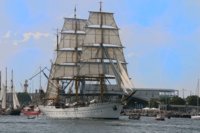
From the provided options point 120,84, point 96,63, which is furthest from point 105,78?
point 120,84

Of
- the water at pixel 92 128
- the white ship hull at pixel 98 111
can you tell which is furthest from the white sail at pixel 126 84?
the water at pixel 92 128

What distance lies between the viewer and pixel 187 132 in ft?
396

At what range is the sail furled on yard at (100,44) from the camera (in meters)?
184

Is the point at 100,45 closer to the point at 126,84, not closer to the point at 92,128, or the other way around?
the point at 126,84

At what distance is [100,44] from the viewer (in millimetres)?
184625

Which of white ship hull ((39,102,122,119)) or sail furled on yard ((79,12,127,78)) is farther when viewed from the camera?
sail furled on yard ((79,12,127,78))

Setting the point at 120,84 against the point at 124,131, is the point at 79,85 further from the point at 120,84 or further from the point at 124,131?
the point at 124,131

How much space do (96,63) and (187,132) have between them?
67813 mm

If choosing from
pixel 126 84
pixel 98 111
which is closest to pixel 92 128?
pixel 126 84

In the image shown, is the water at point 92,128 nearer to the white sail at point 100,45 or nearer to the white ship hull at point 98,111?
the white ship hull at point 98,111

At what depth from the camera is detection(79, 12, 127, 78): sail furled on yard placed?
18350 centimetres

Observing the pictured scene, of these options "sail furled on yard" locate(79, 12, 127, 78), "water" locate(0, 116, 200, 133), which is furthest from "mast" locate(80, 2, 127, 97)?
"water" locate(0, 116, 200, 133)

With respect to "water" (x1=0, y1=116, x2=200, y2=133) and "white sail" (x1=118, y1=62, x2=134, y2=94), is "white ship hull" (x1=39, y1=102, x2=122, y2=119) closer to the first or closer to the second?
"white sail" (x1=118, y1=62, x2=134, y2=94)

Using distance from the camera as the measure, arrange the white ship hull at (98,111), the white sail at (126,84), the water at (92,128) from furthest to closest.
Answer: the white ship hull at (98,111)
the white sail at (126,84)
the water at (92,128)
